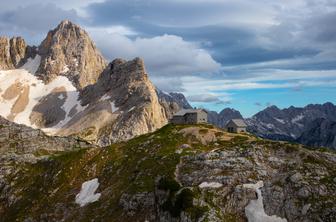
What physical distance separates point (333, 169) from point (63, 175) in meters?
53.1

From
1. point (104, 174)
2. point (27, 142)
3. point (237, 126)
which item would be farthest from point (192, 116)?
point (104, 174)

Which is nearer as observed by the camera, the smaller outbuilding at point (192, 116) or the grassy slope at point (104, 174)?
the grassy slope at point (104, 174)

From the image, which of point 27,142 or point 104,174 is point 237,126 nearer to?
point 27,142

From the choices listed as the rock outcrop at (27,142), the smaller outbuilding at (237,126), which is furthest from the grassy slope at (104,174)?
the smaller outbuilding at (237,126)

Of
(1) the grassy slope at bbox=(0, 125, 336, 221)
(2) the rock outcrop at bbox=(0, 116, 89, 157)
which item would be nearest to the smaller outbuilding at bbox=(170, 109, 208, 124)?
(2) the rock outcrop at bbox=(0, 116, 89, 157)

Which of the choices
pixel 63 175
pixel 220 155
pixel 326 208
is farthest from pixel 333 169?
pixel 63 175

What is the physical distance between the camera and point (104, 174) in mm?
87000

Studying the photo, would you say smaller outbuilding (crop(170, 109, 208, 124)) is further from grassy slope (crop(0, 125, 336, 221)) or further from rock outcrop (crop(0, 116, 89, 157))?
grassy slope (crop(0, 125, 336, 221))

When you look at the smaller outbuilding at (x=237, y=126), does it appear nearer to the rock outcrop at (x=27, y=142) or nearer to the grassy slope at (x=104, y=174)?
the grassy slope at (x=104, y=174)

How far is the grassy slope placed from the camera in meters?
76.5

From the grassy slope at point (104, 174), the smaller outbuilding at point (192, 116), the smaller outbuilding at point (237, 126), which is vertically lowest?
the grassy slope at point (104, 174)

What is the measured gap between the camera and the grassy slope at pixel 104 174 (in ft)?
251

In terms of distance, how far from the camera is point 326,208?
60.3m

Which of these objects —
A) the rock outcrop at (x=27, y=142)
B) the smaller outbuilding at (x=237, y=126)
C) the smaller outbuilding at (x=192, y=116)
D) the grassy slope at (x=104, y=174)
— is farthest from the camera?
the smaller outbuilding at (x=192, y=116)
